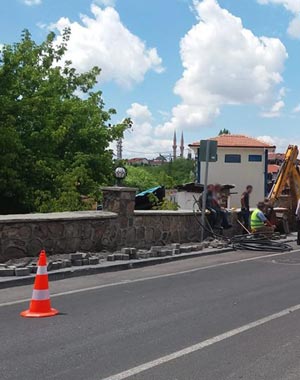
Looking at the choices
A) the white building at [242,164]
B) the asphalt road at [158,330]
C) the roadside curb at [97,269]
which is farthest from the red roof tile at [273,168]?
the asphalt road at [158,330]

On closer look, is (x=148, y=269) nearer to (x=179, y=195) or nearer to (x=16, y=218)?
(x=16, y=218)

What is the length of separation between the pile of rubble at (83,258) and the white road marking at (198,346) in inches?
180

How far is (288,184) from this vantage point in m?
22.5

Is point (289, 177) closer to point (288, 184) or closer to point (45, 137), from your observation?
point (288, 184)

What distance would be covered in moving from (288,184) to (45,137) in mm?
9665

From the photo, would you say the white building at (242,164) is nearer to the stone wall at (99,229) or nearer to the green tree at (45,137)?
the green tree at (45,137)

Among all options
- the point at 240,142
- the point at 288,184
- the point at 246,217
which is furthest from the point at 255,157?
the point at 246,217

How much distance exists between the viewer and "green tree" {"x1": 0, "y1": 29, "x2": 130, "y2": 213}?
17.4 m

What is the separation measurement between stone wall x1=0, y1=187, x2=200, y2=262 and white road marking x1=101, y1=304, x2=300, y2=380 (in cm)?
568

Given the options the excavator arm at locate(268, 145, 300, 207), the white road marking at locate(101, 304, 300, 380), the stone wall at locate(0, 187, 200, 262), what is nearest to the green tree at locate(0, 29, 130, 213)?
the stone wall at locate(0, 187, 200, 262)

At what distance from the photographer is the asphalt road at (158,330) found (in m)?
5.20

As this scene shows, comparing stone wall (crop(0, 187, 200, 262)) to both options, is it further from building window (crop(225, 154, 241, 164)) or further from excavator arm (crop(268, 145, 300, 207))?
building window (crop(225, 154, 241, 164))

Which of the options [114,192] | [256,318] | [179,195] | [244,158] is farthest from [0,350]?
[244,158]

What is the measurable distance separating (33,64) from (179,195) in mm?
14315
